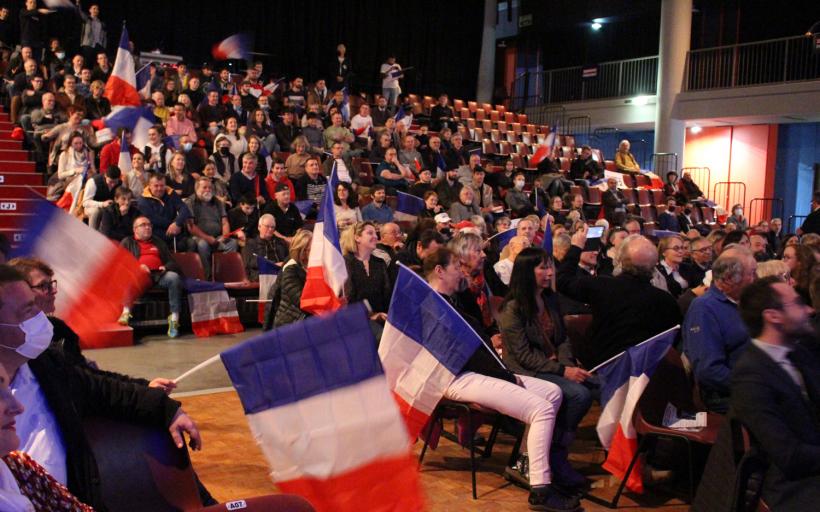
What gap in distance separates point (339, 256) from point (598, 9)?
62.4 feet

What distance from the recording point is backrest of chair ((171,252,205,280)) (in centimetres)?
890

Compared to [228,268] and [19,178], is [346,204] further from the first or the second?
[19,178]

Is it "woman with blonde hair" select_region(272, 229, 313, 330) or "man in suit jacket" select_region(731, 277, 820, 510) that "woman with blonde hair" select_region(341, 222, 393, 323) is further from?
"man in suit jacket" select_region(731, 277, 820, 510)

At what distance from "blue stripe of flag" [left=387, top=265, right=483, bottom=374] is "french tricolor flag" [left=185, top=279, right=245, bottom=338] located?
186 inches

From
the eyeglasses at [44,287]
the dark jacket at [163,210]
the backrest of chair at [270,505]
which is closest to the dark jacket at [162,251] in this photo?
the dark jacket at [163,210]

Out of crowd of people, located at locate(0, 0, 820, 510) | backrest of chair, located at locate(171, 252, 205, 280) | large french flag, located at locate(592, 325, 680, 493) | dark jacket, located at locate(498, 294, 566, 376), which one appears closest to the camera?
crowd of people, located at locate(0, 0, 820, 510)

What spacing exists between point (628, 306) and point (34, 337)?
3181 millimetres

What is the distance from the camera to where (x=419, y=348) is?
14.1 ft

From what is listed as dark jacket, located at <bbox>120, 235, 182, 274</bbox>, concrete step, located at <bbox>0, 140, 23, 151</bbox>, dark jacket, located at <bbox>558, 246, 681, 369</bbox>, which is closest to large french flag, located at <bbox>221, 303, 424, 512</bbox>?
dark jacket, located at <bbox>558, 246, 681, 369</bbox>

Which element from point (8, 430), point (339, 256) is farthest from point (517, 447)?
point (8, 430)

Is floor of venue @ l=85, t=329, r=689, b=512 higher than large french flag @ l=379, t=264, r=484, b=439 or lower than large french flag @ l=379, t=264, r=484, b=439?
lower

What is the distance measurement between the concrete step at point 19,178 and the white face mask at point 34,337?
373 inches

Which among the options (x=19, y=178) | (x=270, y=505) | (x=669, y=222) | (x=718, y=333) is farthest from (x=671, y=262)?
(x=669, y=222)

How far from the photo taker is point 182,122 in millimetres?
11602
